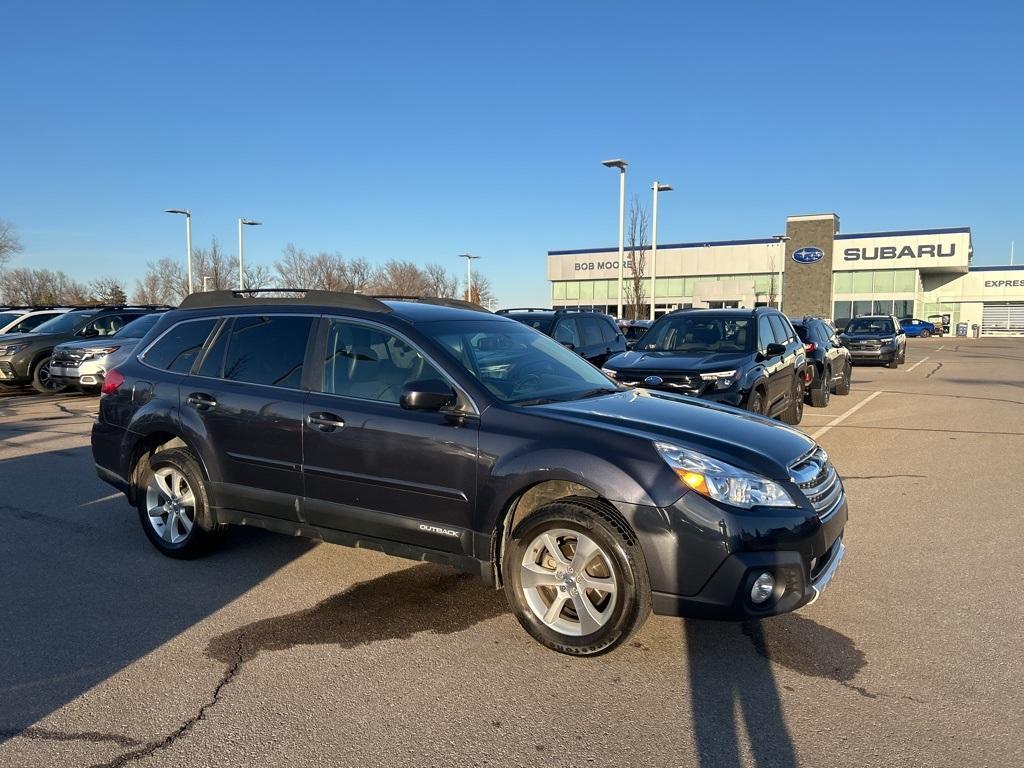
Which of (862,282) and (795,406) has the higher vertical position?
(862,282)

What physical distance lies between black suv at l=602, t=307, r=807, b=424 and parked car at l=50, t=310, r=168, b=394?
9248 mm

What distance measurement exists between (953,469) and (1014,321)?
69959mm

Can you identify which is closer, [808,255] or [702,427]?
[702,427]

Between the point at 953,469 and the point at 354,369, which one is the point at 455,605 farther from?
the point at 953,469

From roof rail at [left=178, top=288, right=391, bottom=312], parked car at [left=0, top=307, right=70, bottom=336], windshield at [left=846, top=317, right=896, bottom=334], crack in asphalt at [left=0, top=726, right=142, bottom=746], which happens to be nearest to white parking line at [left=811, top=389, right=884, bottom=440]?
roof rail at [left=178, top=288, right=391, bottom=312]

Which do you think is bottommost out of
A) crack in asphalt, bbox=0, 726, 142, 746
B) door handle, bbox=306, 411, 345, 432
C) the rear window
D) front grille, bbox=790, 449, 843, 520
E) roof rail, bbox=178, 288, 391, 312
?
crack in asphalt, bbox=0, 726, 142, 746

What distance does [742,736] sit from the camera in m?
3.07

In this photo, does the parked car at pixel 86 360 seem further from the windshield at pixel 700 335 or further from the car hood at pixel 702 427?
the car hood at pixel 702 427

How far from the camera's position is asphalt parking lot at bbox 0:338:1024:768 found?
9.88 ft

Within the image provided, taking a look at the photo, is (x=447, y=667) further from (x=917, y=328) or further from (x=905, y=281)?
(x=905, y=281)

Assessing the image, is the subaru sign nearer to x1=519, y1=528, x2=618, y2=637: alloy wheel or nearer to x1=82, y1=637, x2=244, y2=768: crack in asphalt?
x1=519, y1=528, x2=618, y2=637: alloy wheel

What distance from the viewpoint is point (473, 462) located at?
4.01m

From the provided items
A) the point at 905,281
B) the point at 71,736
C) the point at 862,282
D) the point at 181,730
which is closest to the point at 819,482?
the point at 181,730

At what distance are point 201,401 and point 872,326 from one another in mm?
25450
